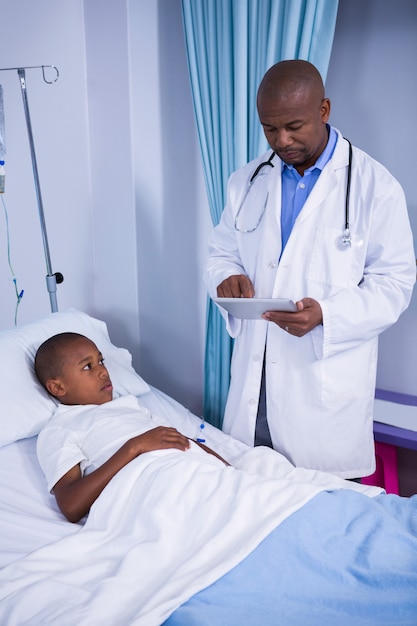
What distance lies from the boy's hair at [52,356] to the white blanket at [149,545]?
44 centimetres

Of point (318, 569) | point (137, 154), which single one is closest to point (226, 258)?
point (137, 154)

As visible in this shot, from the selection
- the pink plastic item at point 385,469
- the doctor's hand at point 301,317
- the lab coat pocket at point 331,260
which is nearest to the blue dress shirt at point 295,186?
the lab coat pocket at point 331,260

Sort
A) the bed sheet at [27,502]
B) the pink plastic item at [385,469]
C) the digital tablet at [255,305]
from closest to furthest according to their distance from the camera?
the bed sheet at [27,502] → the digital tablet at [255,305] → the pink plastic item at [385,469]

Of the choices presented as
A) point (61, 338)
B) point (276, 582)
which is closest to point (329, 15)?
point (61, 338)

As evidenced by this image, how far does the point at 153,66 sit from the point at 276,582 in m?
2.17

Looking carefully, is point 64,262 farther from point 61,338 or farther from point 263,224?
point 263,224

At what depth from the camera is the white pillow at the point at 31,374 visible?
168cm

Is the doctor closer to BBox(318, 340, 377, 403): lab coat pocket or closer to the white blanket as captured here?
BBox(318, 340, 377, 403): lab coat pocket

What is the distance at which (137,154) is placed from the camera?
2518mm

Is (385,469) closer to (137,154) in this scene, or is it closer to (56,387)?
(56,387)

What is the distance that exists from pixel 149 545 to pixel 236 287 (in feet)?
2.65

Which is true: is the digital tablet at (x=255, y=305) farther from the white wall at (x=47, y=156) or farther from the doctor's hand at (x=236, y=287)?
the white wall at (x=47, y=156)

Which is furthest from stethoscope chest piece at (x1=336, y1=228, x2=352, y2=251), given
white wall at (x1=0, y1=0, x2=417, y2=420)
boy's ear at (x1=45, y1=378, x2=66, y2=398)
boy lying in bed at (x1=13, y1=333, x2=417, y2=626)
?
boy's ear at (x1=45, y1=378, x2=66, y2=398)

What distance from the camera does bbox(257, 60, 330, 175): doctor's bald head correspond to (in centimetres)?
157
